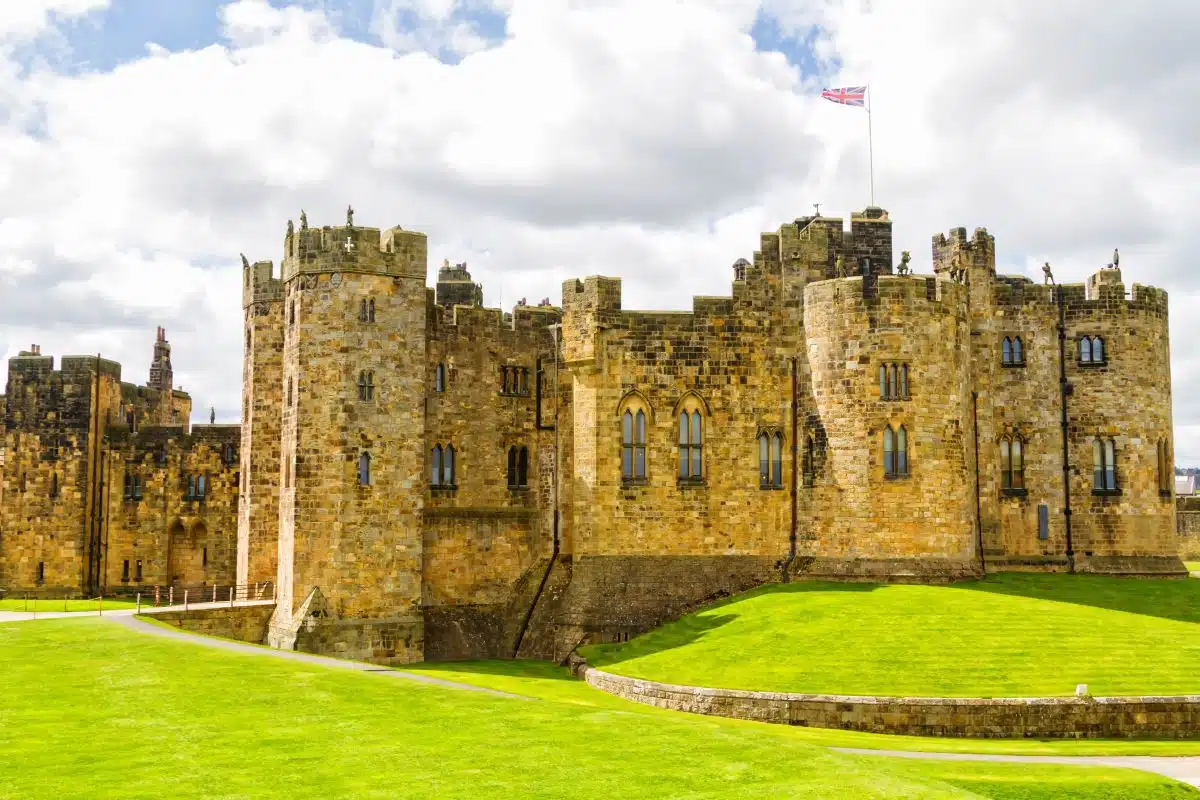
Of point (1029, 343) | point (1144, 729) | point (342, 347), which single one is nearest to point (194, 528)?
point (342, 347)

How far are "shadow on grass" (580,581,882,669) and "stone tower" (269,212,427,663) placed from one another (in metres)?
6.78

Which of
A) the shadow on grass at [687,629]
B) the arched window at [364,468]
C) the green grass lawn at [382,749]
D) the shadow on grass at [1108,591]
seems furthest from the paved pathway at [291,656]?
the shadow on grass at [1108,591]

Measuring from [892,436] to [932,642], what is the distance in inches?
355

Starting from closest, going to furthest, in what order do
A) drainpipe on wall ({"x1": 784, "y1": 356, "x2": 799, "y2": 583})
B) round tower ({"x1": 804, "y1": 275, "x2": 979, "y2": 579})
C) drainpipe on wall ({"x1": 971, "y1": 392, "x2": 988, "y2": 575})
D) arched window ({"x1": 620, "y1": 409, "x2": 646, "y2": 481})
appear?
round tower ({"x1": 804, "y1": 275, "x2": 979, "y2": 579})
drainpipe on wall ({"x1": 784, "y1": 356, "x2": 799, "y2": 583})
arched window ({"x1": 620, "y1": 409, "x2": 646, "y2": 481})
drainpipe on wall ({"x1": 971, "y1": 392, "x2": 988, "y2": 575})

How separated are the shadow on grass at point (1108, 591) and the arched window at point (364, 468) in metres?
19.4

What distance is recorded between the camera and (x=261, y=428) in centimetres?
4506

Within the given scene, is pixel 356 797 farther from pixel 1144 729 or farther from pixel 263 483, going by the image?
pixel 263 483

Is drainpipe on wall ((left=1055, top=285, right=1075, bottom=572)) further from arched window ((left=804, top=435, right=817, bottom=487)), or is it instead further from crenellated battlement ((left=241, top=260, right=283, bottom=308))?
crenellated battlement ((left=241, top=260, right=283, bottom=308))

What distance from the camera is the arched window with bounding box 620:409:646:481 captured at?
42.6 meters

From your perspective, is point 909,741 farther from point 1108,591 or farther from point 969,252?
point 969,252

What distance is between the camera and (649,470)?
42469mm

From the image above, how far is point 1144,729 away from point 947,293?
54.1ft

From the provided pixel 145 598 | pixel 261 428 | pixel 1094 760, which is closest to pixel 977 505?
pixel 1094 760

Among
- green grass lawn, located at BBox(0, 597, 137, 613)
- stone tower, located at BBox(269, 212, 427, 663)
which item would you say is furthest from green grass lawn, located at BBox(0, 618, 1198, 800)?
green grass lawn, located at BBox(0, 597, 137, 613)
